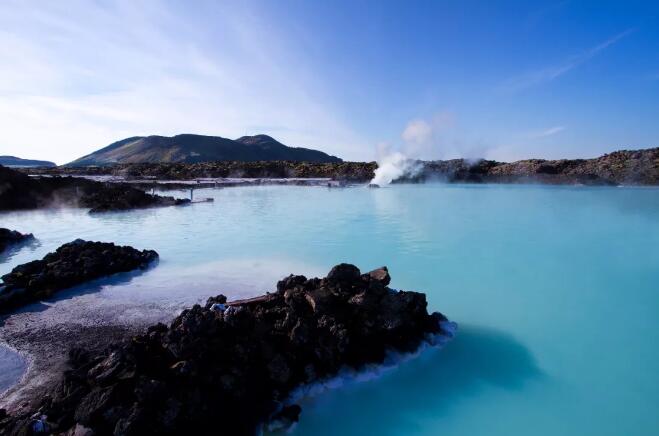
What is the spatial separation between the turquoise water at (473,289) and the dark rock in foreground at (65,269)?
622mm

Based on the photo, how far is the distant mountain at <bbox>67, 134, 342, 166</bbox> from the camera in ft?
326

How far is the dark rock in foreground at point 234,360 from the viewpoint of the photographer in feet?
11.2

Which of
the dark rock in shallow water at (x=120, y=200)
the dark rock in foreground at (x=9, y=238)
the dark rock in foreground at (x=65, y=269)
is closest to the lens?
the dark rock in foreground at (x=65, y=269)

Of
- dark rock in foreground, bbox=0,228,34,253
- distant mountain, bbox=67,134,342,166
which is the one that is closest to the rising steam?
dark rock in foreground, bbox=0,228,34,253

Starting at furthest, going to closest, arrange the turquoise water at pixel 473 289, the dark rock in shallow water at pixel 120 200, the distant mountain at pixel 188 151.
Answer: the distant mountain at pixel 188 151, the dark rock in shallow water at pixel 120 200, the turquoise water at pixel 473 289

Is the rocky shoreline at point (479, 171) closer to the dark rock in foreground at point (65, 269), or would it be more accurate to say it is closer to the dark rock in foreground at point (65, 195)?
the dark rock in foreground at point (65, 195)

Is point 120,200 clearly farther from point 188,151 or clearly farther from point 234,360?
point 188,151

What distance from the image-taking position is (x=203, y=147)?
110250 mm

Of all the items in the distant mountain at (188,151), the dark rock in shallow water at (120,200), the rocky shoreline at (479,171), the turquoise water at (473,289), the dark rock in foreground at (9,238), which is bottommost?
the turquoise water at (473,289)

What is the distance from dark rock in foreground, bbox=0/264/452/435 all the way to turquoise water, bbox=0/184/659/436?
1.41ft

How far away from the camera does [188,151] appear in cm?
10381

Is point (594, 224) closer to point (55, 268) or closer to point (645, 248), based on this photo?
point (645, 248)

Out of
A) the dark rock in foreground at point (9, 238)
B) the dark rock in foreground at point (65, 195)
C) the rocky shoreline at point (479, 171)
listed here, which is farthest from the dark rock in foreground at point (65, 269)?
the rocky shoreline at point (479, 171)

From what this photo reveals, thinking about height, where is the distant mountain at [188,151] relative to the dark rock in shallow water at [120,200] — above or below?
above
